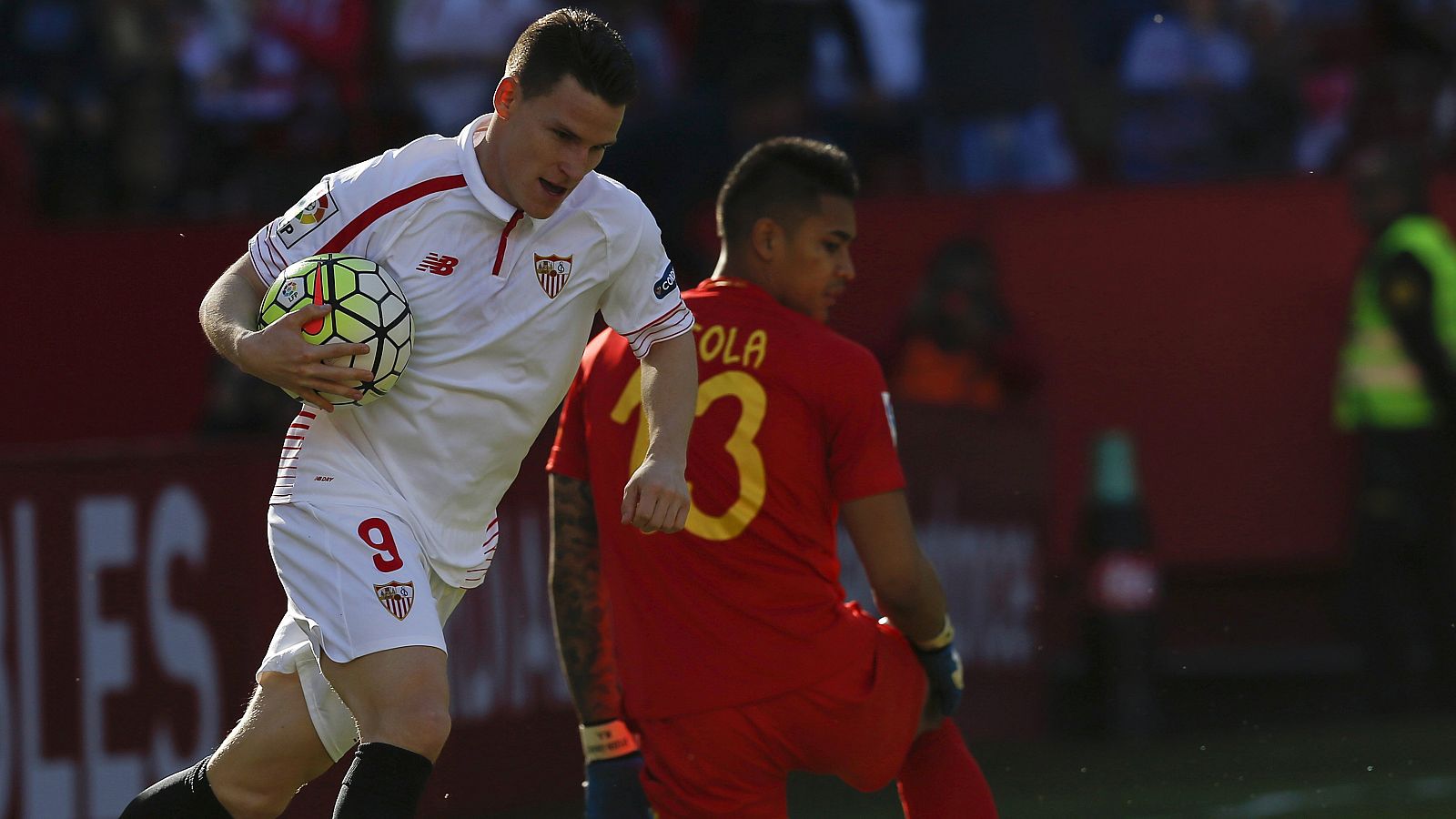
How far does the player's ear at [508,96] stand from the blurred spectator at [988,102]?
6559mm

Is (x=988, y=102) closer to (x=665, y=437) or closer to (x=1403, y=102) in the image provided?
(x=1403, y=102)

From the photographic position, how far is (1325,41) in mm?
12070

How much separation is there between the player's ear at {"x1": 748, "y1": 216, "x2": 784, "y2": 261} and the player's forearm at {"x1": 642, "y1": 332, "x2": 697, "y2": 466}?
522 millimetres

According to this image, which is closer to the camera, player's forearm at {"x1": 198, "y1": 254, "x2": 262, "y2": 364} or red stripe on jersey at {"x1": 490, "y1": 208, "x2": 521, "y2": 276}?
player's forearm at {"x1": 198, "y1": 254, "x2": 262, "y2": 364}

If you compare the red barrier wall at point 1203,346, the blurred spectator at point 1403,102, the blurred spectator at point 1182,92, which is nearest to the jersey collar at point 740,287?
the red barrier wall at point 1203,346

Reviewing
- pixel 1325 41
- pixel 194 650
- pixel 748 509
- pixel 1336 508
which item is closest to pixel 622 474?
pixel 748 509

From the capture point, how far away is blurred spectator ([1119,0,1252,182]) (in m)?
11.2

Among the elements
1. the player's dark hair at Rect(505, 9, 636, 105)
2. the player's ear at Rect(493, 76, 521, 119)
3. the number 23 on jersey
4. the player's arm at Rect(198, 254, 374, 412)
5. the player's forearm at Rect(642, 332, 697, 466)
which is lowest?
the number 23 on jersey

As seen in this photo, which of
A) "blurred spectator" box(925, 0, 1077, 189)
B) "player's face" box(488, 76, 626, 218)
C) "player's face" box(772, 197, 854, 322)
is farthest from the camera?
"blurred spectator" box(925, 0, 1077, 189)

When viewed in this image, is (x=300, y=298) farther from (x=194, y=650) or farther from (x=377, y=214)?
(x=194, y=650)

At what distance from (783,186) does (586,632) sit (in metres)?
1.20

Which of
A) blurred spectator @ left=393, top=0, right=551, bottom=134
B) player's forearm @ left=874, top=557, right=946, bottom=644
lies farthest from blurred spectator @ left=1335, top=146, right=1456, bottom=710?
player's forearm @ left=874, top=557, right=946, bottom=644

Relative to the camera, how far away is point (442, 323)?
4527 millimetres

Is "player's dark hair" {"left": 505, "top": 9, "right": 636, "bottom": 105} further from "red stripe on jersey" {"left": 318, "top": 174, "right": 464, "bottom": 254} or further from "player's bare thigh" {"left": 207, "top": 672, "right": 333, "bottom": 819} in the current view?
"player's bare thigh" {"left": 207, "top": 672, "right": 333, "bottom": 819}
